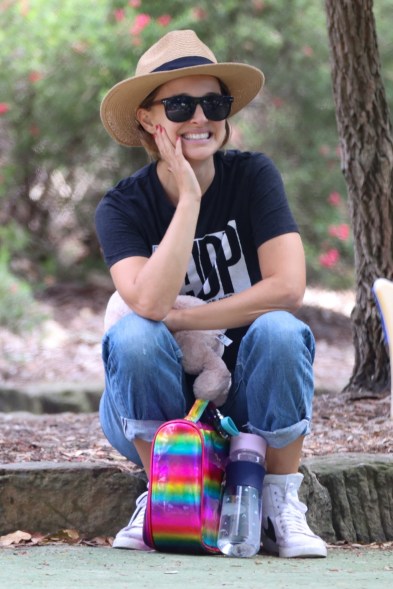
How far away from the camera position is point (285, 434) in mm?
3418

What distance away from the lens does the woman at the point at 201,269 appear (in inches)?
134

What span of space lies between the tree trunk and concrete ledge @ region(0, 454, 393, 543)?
1457 millimetres

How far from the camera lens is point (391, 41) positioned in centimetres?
974

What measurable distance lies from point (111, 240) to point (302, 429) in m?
0.84

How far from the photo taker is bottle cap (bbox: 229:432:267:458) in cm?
344

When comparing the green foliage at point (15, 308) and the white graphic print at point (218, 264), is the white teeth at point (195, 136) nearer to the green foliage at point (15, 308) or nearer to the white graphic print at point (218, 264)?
the white graphic print at point (218, 264)

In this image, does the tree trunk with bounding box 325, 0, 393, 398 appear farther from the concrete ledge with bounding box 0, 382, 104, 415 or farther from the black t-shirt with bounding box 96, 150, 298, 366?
the concrete ledge with bounding box 0, 382, 104, 415

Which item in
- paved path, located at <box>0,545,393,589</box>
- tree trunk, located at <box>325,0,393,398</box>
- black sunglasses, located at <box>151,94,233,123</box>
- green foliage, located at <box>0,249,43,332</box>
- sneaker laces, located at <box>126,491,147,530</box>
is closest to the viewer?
paved path, located at <box>0,545,393,589</box>

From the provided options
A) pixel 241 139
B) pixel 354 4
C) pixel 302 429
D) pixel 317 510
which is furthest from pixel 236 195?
pixel 241 139

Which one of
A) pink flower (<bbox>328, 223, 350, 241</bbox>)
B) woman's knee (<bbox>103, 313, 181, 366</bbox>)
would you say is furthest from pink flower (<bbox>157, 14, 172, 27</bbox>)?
woman's knee (<bbox>103, 313, 181, 366</bbox>)

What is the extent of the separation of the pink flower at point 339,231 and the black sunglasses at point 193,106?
257 inches

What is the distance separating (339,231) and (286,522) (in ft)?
22.7

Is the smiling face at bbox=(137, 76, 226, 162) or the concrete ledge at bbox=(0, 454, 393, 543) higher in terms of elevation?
the smiling face at bbox=(137, 76, 226, 162)

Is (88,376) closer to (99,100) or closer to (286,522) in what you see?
(99,100)
